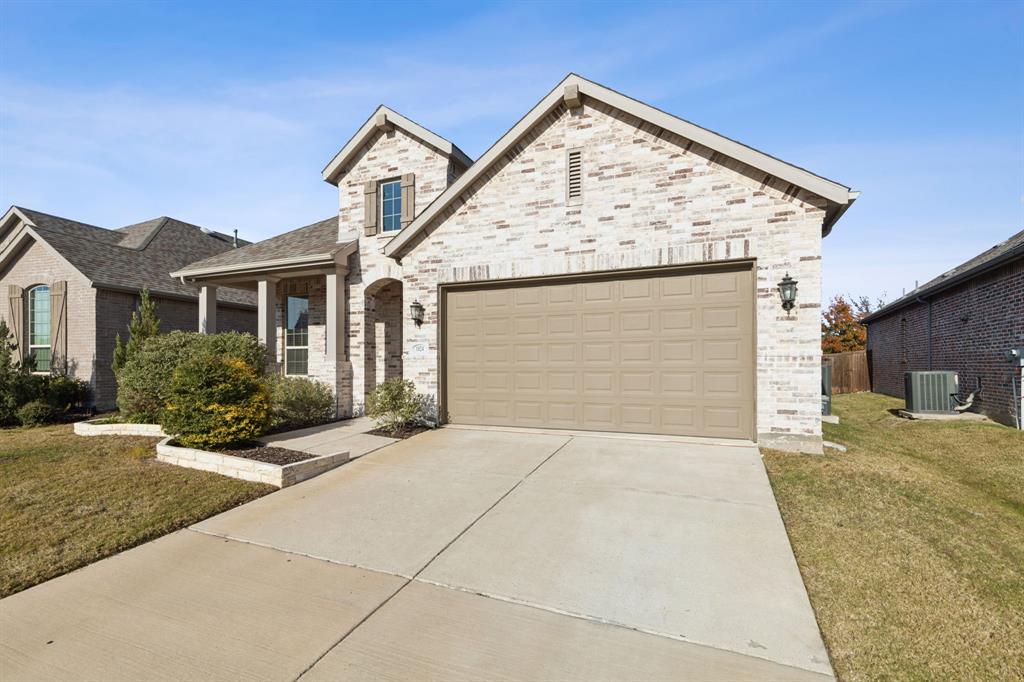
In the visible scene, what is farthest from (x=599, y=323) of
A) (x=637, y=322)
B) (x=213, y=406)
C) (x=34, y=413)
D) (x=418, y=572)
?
(x=34, y=413)

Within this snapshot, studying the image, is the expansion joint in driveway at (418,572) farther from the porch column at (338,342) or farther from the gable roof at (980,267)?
the gable roof at (980,267)

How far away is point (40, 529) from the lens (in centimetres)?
437

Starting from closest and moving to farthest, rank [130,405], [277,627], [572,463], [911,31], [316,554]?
[277,627] < [316,554] < [572,463] < [911,31] < [130,405]

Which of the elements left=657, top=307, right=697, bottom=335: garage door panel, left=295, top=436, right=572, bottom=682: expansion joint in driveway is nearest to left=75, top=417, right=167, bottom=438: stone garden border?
left=295, top=436, right=572, bottom=682: expansion joint in driveway

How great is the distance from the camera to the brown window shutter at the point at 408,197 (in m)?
11.2

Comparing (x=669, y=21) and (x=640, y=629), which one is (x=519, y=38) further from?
(x=640, y=629)

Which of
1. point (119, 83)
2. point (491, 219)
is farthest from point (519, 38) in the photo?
point (119, 83)

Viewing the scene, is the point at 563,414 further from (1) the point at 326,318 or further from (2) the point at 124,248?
(2) the point at 124,248

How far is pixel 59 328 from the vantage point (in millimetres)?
13523

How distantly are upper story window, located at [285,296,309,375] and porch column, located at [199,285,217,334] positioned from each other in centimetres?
219

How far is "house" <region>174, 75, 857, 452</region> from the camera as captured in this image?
23.4 feet

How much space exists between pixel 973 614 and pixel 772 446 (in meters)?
4.29

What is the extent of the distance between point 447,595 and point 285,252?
11.3 m

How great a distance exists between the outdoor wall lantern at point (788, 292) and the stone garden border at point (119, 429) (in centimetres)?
1130
